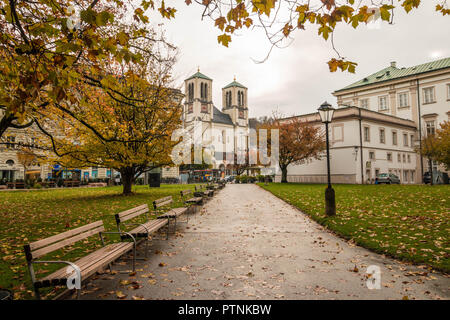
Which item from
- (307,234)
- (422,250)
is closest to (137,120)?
(307,234)

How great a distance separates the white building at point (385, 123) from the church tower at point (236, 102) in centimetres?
5488

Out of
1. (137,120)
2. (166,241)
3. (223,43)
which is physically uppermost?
(137,120)

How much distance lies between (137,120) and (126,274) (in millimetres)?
13492

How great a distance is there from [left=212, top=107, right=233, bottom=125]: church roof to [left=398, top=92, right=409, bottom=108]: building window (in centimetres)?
5822

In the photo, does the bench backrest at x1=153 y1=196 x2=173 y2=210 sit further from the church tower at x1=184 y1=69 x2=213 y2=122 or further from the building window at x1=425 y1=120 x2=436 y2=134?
the church tower at x1=184 y1=69 x2=213 y2=122

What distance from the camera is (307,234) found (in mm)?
7973

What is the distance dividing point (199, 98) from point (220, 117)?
13.4 metres

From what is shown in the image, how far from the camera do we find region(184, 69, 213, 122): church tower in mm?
91438

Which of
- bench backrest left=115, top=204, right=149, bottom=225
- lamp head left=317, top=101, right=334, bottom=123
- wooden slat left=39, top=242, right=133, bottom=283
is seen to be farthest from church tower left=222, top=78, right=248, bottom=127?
wooden slat left=39, top=242, right=133, bottom=283

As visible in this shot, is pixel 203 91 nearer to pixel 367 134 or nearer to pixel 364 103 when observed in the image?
pixel 364 103

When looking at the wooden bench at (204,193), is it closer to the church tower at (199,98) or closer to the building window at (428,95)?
Answer: the building window at (428,95)

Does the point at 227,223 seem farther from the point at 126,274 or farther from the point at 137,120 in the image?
the point at 137,120

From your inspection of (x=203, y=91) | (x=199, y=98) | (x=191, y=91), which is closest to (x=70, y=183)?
(x=199, y=98)
